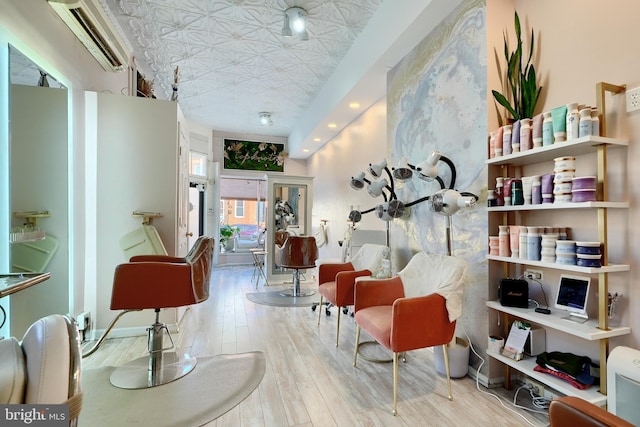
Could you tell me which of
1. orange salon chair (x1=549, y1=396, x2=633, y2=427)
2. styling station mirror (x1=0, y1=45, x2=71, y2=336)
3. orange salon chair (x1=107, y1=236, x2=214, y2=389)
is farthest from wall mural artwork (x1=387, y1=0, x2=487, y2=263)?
styling station mirror (x1=0, y1=45, x2=71, y2=336)

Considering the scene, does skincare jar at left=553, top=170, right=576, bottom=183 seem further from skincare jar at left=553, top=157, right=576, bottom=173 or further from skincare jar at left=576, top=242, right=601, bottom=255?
skincare jar at left=576, top=242, right=601, bottom=255

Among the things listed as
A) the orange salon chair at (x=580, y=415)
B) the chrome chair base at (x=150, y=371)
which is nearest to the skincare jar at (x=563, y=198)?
the orange salon chair at (x=580, y=415)

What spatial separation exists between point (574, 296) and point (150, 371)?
9.76ft

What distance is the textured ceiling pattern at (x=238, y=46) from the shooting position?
10.1 ft

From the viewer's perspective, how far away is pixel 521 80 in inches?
84.7

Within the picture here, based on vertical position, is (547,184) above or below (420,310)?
above

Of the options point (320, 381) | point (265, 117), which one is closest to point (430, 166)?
point (320, 381)

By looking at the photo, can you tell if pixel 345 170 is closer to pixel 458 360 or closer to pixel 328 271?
pixel 328 271

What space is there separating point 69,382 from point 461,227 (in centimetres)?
255

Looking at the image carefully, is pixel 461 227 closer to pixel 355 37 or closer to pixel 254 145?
pixel 355 37

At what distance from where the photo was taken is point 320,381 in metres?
2.30

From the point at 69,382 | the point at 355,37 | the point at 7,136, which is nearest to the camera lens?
the point at 69,382

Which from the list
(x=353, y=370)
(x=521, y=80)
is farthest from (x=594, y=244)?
(x=353, y=370)

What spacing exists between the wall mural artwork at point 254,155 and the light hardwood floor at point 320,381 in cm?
477
